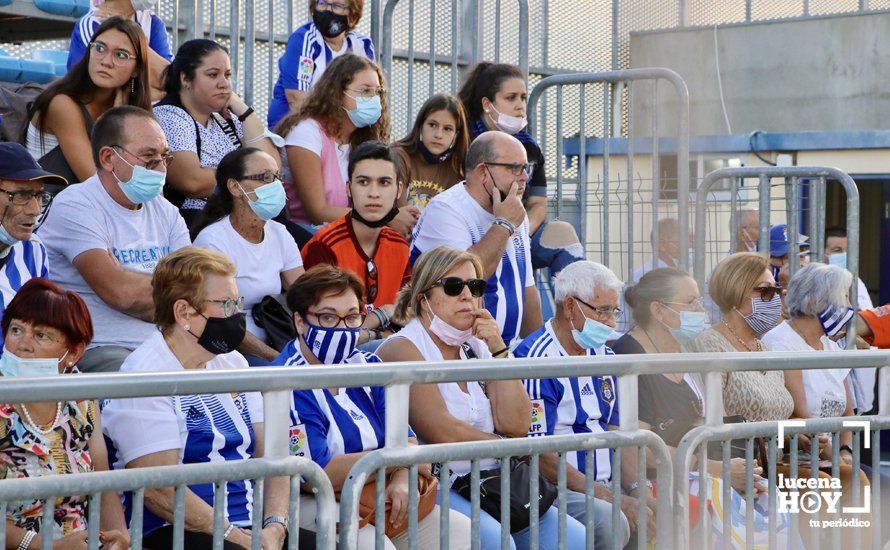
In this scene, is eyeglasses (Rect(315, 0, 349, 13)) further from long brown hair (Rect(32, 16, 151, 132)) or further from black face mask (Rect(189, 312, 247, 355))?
black face mask (Rect(189, 312, 247, 355))

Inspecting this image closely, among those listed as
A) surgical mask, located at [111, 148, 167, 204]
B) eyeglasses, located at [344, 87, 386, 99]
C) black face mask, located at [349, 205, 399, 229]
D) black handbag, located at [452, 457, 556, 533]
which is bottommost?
black handbag, located at [452, 457, 556, 533]

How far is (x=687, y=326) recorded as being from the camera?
5.91 metres

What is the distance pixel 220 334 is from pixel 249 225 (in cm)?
153

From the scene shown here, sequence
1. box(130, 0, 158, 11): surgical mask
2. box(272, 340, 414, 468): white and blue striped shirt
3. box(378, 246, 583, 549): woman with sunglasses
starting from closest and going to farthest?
1. box(272, 340, 414, 468): white and blue striped shirt
2. box(378, 246, 583, 549): woman with sunglasses
3. box(130, 0, 158, 11): surgical mask

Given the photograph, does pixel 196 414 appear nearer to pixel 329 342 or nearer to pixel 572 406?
pixel 329 342

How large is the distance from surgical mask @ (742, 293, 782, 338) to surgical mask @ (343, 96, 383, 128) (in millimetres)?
2080

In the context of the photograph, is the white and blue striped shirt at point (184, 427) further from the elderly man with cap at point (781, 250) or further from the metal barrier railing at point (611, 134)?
the elderly man with cap at point (781, 250)

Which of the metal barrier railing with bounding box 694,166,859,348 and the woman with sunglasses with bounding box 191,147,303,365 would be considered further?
the metal barrier railing with bounding box 694,166,859,348

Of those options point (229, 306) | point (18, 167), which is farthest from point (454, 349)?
point (18, 167)

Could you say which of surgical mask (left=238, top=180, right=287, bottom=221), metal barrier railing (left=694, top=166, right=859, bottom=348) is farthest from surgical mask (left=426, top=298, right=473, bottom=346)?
metal barrier railing (left=694, top=166, right=859, bottom=348)

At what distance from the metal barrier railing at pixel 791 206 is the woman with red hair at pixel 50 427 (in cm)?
445

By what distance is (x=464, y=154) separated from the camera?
6.90m

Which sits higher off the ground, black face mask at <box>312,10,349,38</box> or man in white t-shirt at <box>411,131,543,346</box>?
black face mask at <box>312,10,349,38</box>

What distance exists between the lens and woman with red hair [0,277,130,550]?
3430 mm
